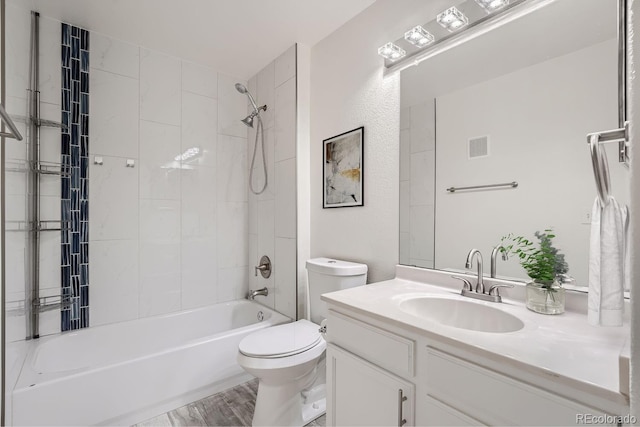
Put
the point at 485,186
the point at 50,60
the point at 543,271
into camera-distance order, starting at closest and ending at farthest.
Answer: the point at 543,271 → the point at 485,186 → the point at 50,60

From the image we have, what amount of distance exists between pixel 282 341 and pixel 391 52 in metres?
1.72

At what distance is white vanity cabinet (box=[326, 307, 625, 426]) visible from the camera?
68 cm

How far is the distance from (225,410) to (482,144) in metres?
2.08

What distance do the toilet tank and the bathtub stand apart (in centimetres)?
47

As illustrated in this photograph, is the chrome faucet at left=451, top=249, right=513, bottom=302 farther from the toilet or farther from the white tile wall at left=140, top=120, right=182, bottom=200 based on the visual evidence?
the white tile wall at left=140, top=120, right=182, bottom=200

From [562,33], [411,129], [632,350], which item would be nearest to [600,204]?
[632,350]

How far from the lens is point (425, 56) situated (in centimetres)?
150

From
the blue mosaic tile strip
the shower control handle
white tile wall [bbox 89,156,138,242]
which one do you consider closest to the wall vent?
the shower control handle

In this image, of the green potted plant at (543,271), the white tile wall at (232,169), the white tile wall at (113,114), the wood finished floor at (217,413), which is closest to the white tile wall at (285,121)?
the white tile wall at (232,169)

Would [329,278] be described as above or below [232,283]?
above

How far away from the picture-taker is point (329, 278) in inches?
68.2

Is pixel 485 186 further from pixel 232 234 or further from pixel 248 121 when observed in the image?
pixel 232 234

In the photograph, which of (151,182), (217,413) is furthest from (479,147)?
(151,182)

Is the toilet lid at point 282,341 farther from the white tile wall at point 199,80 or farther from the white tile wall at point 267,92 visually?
the white tile wall at point 199,80
